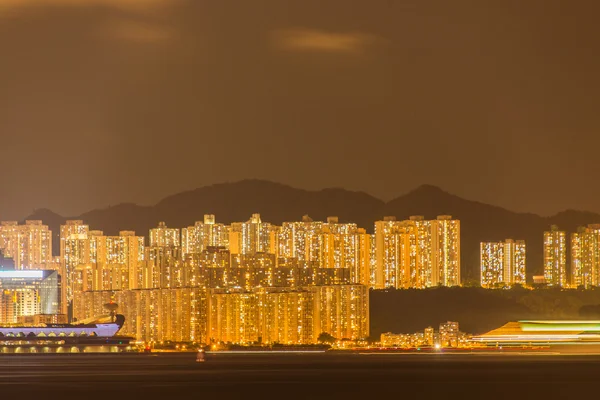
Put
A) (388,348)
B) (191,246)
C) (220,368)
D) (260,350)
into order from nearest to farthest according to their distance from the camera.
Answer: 1. (220,368)
2. (260,350)
3. (388,348)
4. (191,246)

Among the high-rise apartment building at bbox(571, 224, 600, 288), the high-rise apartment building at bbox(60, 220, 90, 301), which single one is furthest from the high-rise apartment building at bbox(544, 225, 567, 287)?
the high-rise apartment building at bbox(60, 220, 90, 301)

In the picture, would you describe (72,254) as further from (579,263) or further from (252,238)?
(579,263)

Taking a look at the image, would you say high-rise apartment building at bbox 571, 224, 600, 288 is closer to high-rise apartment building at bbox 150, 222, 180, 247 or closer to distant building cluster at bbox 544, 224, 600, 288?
distant building cluster at bbox 544, 224, 600, 288

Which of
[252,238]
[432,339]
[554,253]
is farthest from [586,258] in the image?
[252,238]

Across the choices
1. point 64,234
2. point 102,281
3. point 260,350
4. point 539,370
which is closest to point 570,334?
point 539,370

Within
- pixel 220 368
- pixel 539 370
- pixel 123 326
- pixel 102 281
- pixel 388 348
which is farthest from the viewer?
pixel 102 281

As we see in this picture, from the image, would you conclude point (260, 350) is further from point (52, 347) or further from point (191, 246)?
point (191, 246)

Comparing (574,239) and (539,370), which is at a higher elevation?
(574,239)


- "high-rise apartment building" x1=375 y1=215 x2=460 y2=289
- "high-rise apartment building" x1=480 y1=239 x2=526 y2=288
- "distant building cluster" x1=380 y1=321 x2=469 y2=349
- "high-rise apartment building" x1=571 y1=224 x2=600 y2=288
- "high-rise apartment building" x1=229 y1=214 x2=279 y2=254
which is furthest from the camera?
"high-rise apartment building" x1=480 y1=239 x2=526 y2=288

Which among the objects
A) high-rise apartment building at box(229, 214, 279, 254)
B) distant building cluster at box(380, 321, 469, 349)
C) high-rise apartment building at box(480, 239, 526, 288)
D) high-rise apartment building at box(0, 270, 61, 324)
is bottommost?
distant building cluster at box(380, 321, 469, 349)
